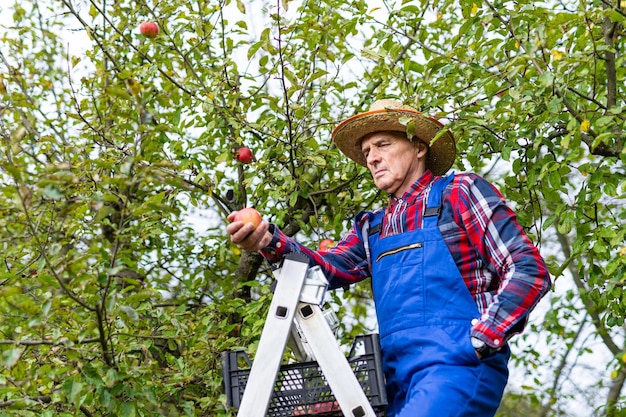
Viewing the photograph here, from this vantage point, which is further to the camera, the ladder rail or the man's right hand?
the man's right hand

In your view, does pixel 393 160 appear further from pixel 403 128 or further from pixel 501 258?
pixel 501 258

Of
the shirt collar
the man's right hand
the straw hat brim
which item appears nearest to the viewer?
the man's right hand

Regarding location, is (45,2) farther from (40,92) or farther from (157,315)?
(157,315)

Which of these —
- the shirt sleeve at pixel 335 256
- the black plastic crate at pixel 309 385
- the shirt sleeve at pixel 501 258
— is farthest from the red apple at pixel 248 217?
the shirt sleeve at pixel 501 258

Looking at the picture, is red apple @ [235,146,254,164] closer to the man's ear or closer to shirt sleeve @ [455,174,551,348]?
the man's ear

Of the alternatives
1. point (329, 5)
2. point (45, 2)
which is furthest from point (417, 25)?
point (45, 2)

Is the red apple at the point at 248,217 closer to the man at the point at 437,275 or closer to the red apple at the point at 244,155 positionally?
the man at the point at 437,275

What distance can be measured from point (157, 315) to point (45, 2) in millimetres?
3231

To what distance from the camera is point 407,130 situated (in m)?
2.78

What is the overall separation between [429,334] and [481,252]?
0.99ft

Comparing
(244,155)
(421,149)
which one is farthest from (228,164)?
(421,149)

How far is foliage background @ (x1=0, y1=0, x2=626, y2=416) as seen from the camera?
2.66 m

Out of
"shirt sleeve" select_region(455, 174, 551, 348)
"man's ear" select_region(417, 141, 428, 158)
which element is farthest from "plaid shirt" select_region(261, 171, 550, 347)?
"man's ear" select_region(417, 141, 428, 158)

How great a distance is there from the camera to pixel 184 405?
3.09m
